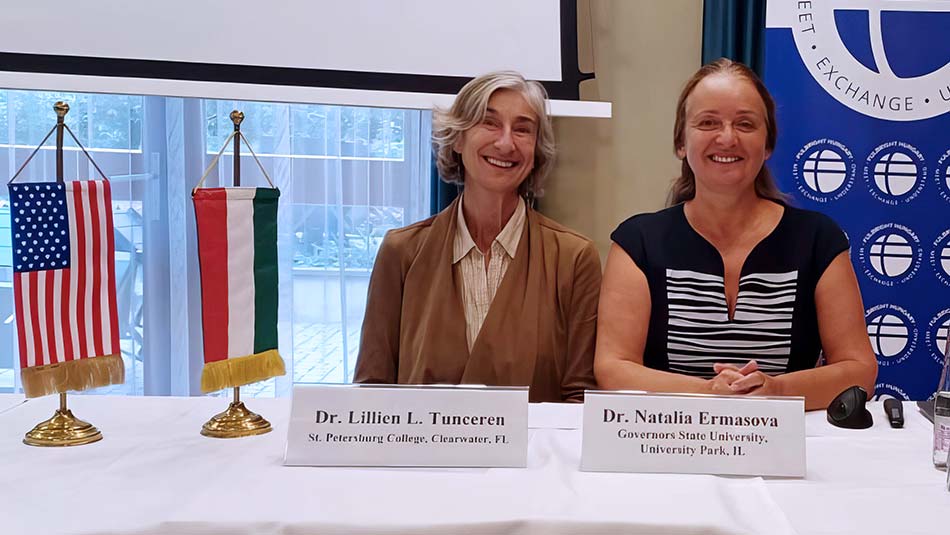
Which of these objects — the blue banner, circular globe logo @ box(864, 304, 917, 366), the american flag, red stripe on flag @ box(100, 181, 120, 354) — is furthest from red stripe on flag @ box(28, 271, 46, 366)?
circular globe logo @ box(864, 304, 917, 366)

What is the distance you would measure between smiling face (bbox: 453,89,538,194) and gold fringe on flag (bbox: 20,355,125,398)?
0.88 metres

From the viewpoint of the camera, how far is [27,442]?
1272mm

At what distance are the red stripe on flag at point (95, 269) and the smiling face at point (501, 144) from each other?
0.84 m

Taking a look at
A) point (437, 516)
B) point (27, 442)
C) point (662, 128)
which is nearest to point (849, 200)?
point (662, 128)

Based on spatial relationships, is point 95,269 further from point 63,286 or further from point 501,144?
point 501,144

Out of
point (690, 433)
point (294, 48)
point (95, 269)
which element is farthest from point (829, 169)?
point (95, 269)

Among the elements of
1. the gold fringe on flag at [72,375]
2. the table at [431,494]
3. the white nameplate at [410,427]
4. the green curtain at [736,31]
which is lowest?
the table at [431,494]

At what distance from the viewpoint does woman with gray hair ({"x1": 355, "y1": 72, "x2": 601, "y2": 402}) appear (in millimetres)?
1849

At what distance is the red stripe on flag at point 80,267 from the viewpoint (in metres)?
1.32

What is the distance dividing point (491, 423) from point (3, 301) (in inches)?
111

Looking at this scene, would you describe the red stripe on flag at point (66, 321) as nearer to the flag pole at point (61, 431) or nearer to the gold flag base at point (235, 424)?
the flag pole at point (61, 431)

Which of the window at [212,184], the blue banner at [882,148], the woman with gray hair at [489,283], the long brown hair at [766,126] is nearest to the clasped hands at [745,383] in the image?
the woman with gray hair at [489,283]

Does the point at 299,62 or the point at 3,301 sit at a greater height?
the point at 299,62

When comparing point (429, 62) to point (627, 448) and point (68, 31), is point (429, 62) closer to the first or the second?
point (68, 31)
